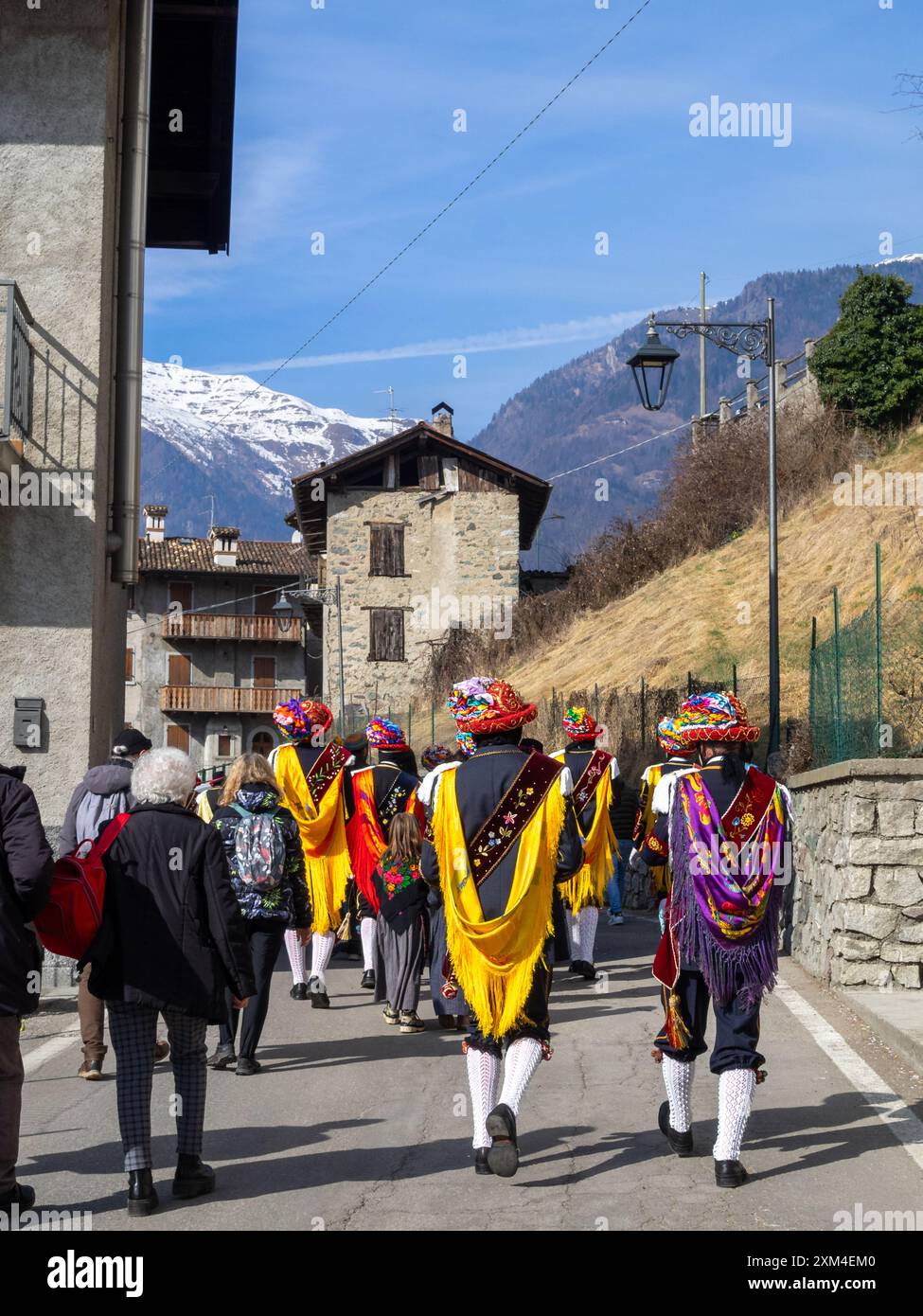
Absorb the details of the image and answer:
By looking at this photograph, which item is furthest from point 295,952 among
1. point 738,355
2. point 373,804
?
point 738,355

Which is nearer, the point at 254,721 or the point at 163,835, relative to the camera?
the point at 163,835

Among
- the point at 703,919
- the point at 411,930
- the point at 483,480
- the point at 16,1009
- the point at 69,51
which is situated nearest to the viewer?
the point at 16,1009

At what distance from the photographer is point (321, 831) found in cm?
1255

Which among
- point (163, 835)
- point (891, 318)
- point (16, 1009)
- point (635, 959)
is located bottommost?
point (635, 959)

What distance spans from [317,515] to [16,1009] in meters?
46.9

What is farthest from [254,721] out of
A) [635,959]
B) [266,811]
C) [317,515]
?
[266,811]

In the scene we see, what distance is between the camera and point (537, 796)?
22.9ft

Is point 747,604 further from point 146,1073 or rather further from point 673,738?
point 146,1073

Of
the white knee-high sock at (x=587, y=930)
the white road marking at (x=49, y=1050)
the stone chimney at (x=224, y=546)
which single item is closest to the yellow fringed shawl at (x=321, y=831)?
the white knee-high sock at (x=587, y=930)

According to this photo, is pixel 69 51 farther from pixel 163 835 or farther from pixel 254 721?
pixel 254 721

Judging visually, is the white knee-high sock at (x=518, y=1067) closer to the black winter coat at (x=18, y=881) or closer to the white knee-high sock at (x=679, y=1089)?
the white knee-high sock at (x=679, y=1089)

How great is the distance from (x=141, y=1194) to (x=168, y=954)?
2.86ft

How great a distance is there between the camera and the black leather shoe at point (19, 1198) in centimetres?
606

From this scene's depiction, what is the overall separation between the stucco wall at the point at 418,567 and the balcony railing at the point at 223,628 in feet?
64.2
